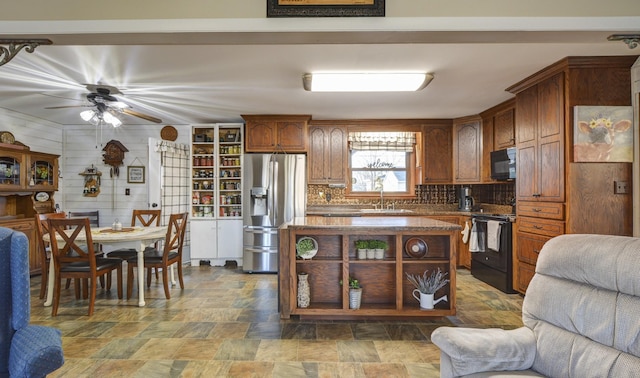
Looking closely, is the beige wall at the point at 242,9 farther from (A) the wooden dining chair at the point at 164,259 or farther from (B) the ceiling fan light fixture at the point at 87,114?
(A) the wooden dining chair at the point at 164,259

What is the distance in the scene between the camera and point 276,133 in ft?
17.7

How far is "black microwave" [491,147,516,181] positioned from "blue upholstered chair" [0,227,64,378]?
4647 millimetres

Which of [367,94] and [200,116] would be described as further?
[200,116]

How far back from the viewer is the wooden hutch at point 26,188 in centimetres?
476

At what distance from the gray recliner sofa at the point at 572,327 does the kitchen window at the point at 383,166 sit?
4505 mm

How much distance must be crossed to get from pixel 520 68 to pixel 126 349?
4214 mm

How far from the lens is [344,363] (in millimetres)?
2447

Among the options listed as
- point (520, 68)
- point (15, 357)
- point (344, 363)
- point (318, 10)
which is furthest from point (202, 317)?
point (520, 68)

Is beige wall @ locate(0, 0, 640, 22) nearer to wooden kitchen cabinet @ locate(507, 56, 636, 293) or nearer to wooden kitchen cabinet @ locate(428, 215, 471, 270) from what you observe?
wooden kitchen cabinet @ locate(507, 56, 636, 293)

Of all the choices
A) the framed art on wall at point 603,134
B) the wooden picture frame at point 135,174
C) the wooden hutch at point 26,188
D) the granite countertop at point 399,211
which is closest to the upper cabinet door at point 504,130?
the granite countertop at point 399,211

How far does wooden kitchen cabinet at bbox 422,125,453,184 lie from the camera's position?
18.7ft

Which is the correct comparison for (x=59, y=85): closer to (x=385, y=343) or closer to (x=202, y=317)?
(x=202, y=317)

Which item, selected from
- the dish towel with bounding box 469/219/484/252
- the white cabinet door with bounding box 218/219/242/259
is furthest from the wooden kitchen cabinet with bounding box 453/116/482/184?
the white cabinet door with bounding box 218/219/242/259

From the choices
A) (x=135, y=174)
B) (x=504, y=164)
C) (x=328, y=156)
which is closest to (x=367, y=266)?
(x=504, y=164)
